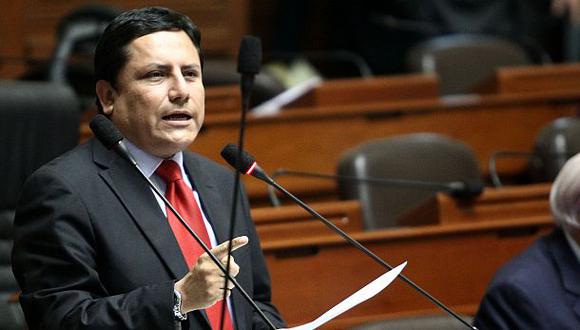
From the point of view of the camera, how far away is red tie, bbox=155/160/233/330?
5.36 ft

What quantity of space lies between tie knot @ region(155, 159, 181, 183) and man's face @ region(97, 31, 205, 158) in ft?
0.09

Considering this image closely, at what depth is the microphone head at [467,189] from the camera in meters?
2.62

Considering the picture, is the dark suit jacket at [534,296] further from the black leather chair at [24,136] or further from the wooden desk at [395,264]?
the black leather chair at [24,136]

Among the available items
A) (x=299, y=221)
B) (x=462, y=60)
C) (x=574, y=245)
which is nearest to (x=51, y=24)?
(x=462, y=60)

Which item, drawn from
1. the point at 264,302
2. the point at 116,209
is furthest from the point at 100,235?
the point at 264,302

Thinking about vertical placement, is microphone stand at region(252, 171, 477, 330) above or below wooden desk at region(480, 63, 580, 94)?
above

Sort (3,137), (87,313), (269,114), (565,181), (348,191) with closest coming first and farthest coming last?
(87,313) → (565,181) → (3,137) → (348,191) → (269,114)

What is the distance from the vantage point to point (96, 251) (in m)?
1.57

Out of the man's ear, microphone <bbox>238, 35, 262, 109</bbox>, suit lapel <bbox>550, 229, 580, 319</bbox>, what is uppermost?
microphone <bbox>238, 35, 262, 109</bbox>

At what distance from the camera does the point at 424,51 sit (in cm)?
409

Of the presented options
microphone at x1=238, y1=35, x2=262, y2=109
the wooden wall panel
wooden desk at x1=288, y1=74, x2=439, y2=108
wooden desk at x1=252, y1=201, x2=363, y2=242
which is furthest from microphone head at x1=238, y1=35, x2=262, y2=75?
the wooden wall panel

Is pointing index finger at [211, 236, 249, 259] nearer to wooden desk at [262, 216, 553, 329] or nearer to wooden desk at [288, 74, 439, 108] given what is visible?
wooden desk at [262, 216, 553, 329]

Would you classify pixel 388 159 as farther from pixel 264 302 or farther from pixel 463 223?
pixel 264 302

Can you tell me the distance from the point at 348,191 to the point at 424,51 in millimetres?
1263
